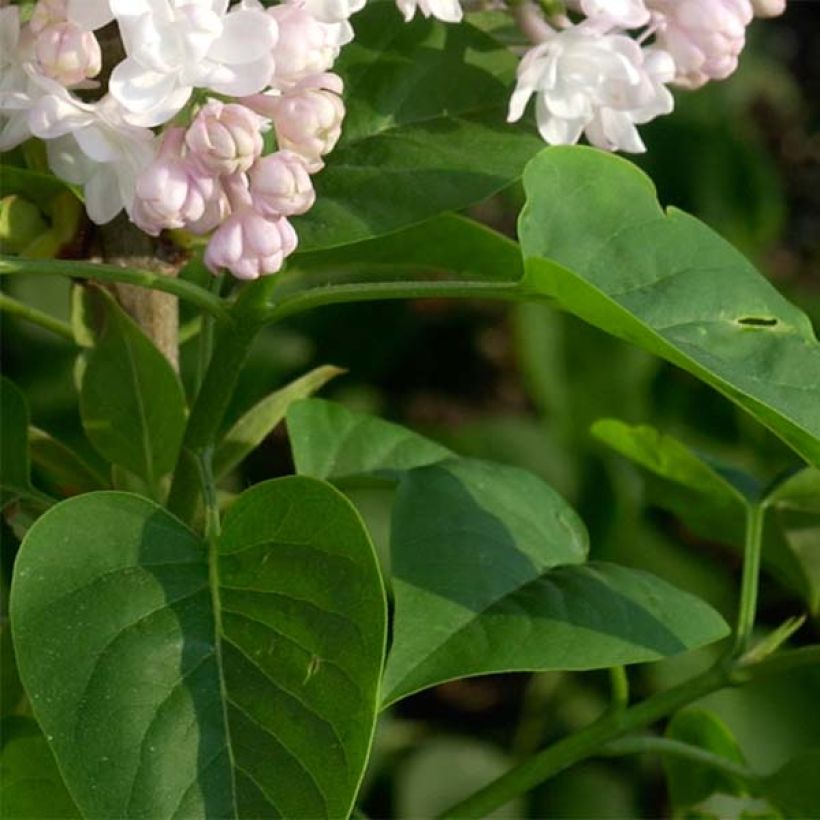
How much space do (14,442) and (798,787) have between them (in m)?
0.34

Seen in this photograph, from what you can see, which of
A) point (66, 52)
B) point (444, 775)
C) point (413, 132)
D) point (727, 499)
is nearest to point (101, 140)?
point (66, 52)

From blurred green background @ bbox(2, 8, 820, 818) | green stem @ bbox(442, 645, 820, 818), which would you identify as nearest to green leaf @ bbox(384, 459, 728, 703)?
green stem @ bbox(442, 645, 820, 818)

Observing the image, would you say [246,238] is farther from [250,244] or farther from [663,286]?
[663,286]

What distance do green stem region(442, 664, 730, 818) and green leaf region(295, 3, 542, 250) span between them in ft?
0.67

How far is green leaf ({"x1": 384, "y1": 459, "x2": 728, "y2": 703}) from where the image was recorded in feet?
1.97

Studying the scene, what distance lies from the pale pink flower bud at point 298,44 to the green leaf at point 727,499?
1.01 ft

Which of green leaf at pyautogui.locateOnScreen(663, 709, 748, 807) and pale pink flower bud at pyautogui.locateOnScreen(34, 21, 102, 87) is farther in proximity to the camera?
green leaf at pyautogui.locateOnScreen(663, 709, 748, 807)

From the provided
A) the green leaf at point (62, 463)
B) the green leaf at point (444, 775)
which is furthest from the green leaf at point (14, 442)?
the green leaf at point (444, 775)

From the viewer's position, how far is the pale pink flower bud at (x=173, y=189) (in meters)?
0.54

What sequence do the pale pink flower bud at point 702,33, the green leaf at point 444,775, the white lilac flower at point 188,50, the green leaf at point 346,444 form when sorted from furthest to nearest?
1. the green leaf at point 444,775
2. the green leaf at point 346,444
3. the pale pink flower bud at point 702,33
4. the white lilac flower at point 188,50

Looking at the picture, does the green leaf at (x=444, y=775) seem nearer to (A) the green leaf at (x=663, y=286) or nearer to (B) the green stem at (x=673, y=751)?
(B) the green stem at (x=673, y=751)

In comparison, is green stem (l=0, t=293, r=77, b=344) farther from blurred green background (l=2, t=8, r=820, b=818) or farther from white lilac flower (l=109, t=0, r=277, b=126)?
blurred green background (l=2, t=8, r=820, b=818)

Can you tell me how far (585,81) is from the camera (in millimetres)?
626

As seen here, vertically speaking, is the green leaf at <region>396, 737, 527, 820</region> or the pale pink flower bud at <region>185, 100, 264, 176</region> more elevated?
the pale pink flower bud at <region>185, 100, 264, 176</region>
